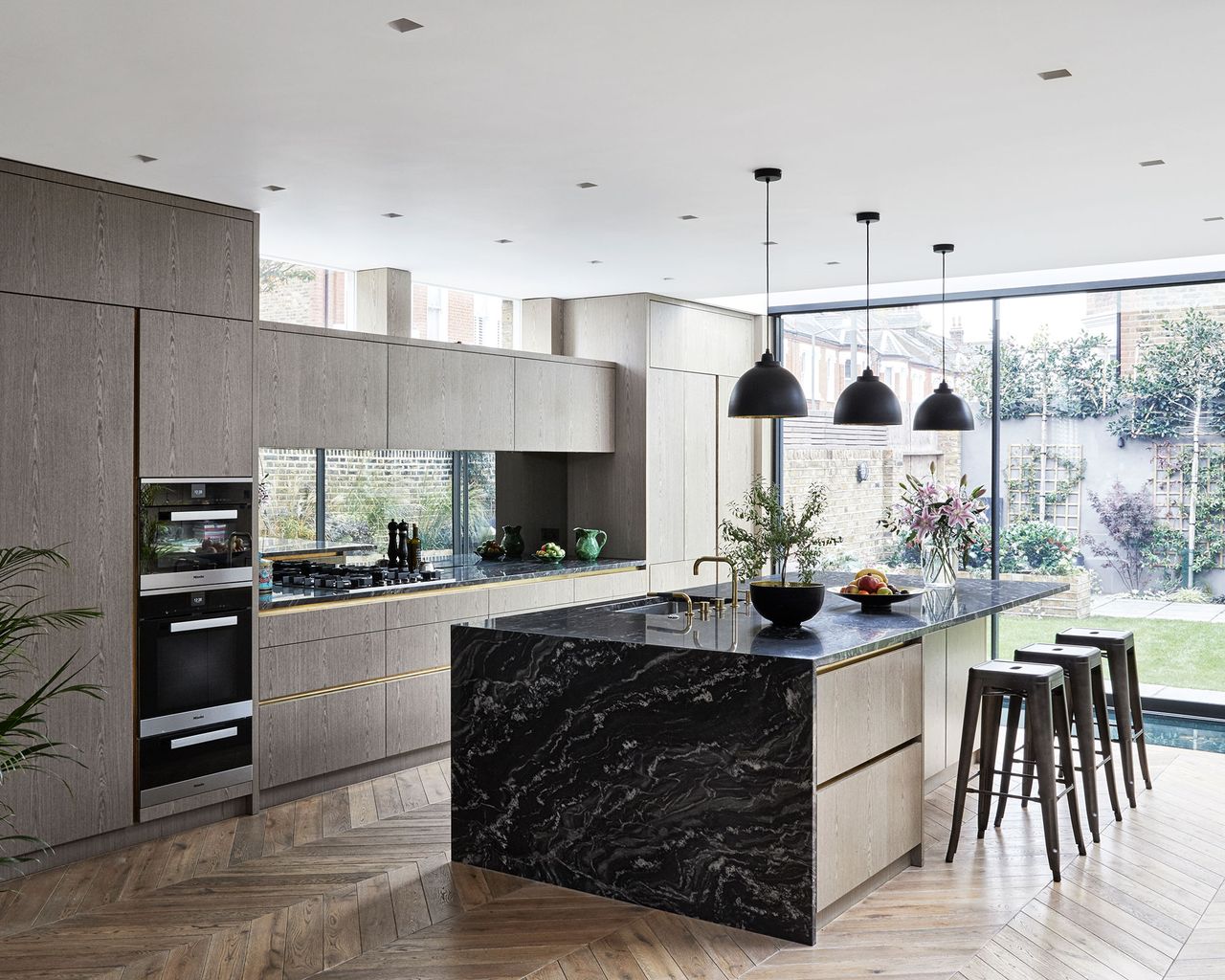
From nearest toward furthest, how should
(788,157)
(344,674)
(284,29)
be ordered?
(284,29), (788,157), (344,674)

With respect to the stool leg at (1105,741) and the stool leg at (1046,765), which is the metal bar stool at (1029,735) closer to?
the stool leg at (1046,765)

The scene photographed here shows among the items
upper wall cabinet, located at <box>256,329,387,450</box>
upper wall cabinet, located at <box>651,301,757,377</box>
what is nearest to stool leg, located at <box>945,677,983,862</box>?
upper wall cabinet, located at <box>256,329,387,450</box>

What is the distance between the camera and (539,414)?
6844mm

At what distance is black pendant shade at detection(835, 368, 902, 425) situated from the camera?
17.4 ft

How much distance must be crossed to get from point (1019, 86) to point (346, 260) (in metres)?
3.89

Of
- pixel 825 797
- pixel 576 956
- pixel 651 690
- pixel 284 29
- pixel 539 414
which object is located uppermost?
pixel 284 29

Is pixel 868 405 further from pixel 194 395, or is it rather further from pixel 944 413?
pixel 194 395

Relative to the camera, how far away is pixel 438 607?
19.1ft

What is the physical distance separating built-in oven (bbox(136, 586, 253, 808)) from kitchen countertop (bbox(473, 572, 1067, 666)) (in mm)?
1306

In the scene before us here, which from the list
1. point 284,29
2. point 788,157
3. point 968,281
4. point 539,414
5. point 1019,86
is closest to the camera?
point 284,29

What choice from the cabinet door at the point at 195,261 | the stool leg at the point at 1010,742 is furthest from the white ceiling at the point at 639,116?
the stool leg at the point at 1010,742

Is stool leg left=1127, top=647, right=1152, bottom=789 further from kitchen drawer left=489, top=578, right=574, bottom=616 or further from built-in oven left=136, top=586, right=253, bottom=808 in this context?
built-in oven left=136, top=586, right=253, bottom=808

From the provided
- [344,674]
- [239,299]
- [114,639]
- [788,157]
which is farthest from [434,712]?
[788,157]

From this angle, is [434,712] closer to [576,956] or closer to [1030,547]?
[576,956]
